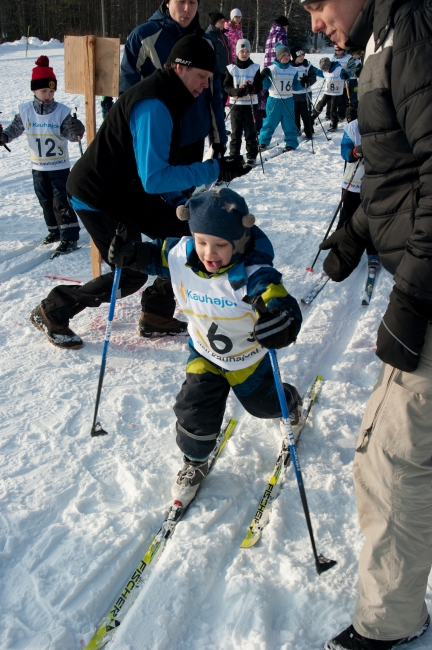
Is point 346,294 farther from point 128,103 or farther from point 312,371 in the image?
point 128,103

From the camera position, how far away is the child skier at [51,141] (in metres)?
5.40

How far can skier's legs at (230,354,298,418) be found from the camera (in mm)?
2520

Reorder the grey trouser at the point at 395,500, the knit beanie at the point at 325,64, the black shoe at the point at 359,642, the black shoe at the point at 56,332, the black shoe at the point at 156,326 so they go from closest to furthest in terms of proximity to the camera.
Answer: the grey trouser at the point at 395,500, the black shoe at the point at 359,642, the black shoe at the point at 56,332, the black shoe at the point at 156,326, the knit beanie at the point at 325,64

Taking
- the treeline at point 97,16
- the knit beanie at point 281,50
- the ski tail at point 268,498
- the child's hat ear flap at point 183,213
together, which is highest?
the treeline at point 97,16

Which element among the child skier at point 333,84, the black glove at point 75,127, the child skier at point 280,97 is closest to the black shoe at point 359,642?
the black glove at point 75,127

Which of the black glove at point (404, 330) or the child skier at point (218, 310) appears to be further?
the child skier at point (218, 310)

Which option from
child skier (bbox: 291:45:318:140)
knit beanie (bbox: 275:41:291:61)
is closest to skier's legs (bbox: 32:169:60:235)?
knit beanie (bbox: 275:41:291:61)

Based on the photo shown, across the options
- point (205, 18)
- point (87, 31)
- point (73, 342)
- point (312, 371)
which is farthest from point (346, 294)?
point (87, 31)

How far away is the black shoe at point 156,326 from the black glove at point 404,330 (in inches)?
103

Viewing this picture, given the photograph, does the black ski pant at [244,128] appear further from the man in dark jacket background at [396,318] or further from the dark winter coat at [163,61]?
the man in dark jacket background at [396,318]

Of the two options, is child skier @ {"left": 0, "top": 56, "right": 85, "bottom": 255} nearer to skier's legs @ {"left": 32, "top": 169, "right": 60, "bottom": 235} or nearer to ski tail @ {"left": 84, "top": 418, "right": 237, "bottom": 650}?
skier's legs @ {"left": 32, "top": 169, "right": 60, "bottom": 235}

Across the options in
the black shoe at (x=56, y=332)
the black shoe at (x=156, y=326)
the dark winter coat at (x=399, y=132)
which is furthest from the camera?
the black shoe at (x=156, y=326)

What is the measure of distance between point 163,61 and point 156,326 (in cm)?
225

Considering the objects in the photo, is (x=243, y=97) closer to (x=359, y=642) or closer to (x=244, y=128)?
(x=244, y=128)
